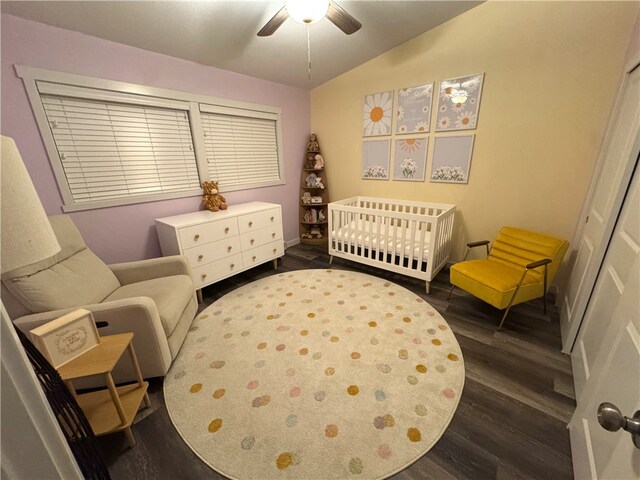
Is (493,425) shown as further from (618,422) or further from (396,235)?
(396,235)

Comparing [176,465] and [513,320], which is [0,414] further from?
[513,320]

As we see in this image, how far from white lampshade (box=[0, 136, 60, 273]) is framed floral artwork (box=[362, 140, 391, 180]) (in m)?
3.22

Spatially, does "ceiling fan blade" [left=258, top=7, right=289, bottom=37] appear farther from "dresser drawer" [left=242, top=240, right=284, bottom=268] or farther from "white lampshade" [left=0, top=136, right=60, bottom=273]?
"dresser drawer" [left=242, top=240, right=284, bottom=268]

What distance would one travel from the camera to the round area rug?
126cm

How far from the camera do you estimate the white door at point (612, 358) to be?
77cm

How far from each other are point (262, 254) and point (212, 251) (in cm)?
63

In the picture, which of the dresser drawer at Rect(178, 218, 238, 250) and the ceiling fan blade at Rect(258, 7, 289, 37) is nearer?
the ceiling fan blade at Rect(258, 7, 289, 37)

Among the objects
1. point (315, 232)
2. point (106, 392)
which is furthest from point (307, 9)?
point (315, 232)

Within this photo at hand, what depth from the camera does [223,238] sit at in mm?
2639

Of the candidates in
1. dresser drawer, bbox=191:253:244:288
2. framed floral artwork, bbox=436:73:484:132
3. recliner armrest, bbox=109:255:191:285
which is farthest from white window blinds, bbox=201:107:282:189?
framed floral artwork, bbox=436:73:484:132

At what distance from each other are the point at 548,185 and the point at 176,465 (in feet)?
11.2

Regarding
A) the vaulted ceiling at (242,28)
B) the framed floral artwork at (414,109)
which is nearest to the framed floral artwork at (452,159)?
the framed floral artwork at (414,109)

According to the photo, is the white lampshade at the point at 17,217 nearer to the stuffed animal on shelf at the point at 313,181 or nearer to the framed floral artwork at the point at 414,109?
the framed floral artwork at the point at 414,109

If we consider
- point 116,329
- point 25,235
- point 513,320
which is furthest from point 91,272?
point 513,320
